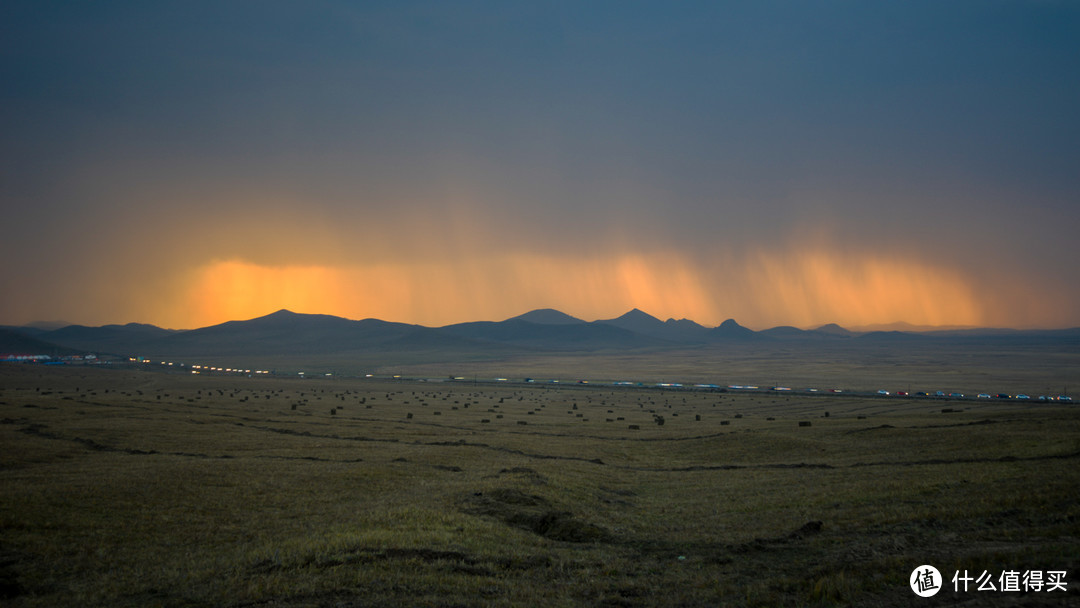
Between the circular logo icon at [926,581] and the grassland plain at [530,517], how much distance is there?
159 millimetres

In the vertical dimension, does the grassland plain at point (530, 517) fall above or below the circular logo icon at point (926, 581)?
below

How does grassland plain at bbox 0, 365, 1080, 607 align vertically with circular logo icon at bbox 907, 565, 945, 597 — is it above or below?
below

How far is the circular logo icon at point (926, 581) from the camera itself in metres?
10.8

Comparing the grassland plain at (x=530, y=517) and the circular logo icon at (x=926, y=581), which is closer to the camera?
the circular logo icon at (x=926, y=581)

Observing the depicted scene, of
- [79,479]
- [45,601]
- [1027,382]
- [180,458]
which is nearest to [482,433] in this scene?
[180,458]

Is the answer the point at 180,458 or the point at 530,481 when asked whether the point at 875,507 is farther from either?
the point at 180,458

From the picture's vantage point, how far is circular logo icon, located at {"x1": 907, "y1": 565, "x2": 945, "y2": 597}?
10789mm

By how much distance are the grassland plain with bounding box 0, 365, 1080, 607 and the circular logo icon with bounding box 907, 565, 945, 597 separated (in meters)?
0.16

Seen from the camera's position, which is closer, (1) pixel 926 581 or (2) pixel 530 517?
(1) pixel 926 581

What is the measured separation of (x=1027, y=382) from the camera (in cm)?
11881

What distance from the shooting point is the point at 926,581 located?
11172mm

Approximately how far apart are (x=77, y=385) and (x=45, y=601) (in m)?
108

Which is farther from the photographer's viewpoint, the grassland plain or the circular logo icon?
the grassland plain

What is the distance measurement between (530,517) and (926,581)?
441 inches
